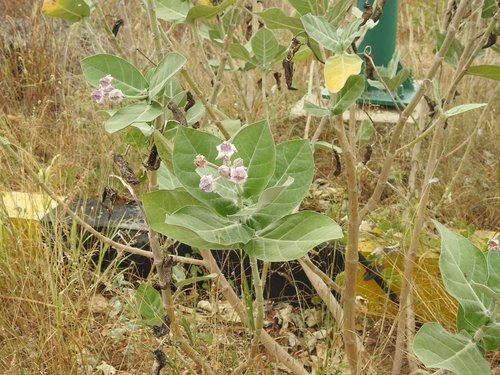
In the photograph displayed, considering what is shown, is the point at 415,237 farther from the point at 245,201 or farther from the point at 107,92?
the point at 107,92

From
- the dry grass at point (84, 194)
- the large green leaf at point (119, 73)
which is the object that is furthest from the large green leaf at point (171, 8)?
the dry grass at point (84, 194)

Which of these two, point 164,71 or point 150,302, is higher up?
point 164,71

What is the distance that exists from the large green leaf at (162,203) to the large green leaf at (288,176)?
0.10 meters

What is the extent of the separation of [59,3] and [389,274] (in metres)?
1.24

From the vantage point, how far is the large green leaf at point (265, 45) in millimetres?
1305

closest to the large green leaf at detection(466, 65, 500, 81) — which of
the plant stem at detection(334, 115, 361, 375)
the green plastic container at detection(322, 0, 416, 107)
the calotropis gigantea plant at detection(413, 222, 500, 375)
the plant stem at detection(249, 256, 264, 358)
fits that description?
the plant stem at detection(334, 115, 361, 375)

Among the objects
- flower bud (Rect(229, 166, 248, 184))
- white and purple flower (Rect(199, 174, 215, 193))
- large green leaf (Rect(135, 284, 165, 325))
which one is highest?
flower bud (Rect(229, 166, 248, 184))

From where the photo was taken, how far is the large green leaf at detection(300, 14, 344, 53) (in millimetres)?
954

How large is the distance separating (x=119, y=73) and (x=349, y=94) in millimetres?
390

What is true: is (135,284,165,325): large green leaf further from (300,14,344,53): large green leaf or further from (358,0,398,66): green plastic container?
(358,0,398,66): green plastic container

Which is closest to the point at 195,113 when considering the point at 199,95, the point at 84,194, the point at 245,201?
the point at 199,95

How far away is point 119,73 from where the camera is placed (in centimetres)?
97

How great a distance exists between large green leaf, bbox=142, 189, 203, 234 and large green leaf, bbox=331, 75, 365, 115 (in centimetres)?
31

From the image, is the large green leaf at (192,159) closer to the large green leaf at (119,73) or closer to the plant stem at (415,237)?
the large green leaf at (119,73)
